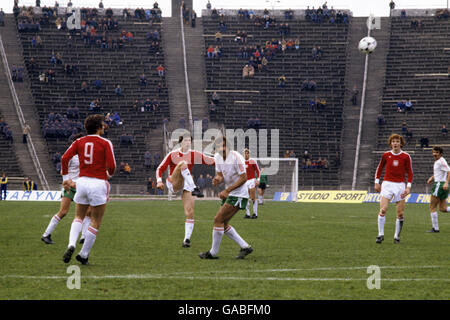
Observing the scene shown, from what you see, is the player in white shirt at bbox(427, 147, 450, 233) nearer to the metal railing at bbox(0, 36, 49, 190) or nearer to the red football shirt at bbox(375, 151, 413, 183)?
the red football shirt at bbox(375, 151, 413, 183)

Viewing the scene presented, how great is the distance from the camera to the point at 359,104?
55.3 meters

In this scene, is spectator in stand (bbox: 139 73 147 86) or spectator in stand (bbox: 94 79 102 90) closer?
spectator in stand (bbox: 94 79 102 90)

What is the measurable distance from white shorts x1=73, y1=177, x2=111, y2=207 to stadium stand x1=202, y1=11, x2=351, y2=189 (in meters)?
36.8

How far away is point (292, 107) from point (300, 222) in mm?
32789

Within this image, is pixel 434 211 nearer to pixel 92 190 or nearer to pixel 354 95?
pixel 92 190

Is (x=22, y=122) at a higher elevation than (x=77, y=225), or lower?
lower

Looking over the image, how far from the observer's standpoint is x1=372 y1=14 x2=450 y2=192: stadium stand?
Result: 165ft

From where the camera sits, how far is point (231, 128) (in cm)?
5216

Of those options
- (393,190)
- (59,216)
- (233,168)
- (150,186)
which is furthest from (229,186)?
(150,186)

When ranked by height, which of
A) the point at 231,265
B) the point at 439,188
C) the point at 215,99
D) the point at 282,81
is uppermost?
the point at 231,265

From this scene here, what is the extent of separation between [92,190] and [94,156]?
0.55 m

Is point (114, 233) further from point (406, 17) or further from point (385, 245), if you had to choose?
point (406, 17)

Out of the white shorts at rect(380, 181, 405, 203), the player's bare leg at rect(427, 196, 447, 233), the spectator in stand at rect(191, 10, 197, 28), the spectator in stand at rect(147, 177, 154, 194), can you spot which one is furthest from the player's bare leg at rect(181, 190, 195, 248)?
the spectator in stand at rect(191, 10, 197, 28)
